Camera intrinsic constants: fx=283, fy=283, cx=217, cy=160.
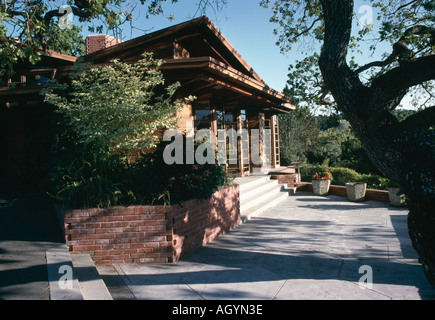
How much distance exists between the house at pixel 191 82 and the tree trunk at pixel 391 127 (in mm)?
3049

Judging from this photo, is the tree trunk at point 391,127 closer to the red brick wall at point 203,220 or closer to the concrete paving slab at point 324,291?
the concrete paving slab at point 324,291

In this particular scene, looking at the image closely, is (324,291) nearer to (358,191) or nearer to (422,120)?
(422,120)

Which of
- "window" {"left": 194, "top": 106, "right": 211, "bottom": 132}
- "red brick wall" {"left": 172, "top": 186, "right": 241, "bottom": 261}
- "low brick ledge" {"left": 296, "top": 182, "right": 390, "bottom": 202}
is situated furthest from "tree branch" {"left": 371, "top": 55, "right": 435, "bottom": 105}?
"low brick ledge" {"left": 296, "top": 182, "right": 390, "bottom": 202}

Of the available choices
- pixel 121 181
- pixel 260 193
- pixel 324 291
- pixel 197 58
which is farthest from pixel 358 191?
pixel 121 181

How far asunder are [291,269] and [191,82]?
5.38m

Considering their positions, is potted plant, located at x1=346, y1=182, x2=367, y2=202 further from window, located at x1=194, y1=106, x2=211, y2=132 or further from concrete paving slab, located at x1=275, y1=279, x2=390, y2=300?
concrete paving slab, located at x1=275, y1=279, x2=390, y2=300

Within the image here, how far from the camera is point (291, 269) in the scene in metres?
3.96

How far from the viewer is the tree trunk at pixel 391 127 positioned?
2.86 m

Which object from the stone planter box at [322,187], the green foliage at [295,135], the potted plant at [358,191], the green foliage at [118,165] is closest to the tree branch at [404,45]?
the green foliage at [118,165]

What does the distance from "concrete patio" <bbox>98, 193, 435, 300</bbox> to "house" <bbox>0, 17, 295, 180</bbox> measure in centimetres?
369

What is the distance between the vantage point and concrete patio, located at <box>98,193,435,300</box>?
127 inches

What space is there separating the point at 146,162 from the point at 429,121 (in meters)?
4.20

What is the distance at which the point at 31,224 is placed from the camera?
205 inches
